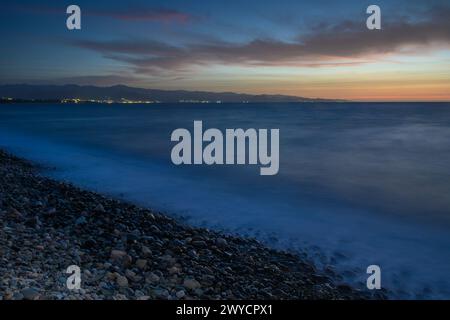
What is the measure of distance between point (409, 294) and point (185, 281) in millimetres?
2944

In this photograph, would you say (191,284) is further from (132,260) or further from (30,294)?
(30,294)

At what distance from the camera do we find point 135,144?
20281 millimetres

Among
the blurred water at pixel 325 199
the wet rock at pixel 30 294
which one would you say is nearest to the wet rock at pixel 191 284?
the wet rock at pixel 30 294

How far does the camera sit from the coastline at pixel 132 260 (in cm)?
421

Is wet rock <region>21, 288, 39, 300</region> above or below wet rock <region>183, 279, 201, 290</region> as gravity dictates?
above

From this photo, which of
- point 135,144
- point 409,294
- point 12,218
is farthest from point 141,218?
point 135,144

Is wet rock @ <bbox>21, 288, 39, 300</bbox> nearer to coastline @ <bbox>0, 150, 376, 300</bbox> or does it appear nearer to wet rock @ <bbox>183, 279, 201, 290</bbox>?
coastline @ <bbox>0, 150, 376, 300</bbox>

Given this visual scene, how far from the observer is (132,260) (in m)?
4.94

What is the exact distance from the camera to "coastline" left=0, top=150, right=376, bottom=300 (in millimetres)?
4215

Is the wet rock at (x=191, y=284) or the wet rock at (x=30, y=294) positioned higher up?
the wet rock at (x=30, y=294)

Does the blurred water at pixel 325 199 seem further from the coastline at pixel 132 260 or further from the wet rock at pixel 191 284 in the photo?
the wet rock at pixel 191 284

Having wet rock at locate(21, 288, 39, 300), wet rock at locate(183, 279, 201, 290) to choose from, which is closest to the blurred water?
wet rock at locate(183, 279, 201, 290)

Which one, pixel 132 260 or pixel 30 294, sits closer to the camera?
pixel 30 294

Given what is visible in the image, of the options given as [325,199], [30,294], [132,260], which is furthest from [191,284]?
[325,199]
